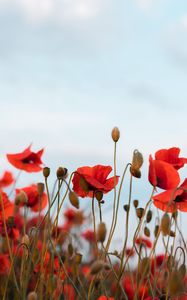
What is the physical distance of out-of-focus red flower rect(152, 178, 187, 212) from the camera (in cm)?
166

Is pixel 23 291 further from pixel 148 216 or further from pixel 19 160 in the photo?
pixel 19 160

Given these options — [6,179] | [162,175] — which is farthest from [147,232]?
[6,179]

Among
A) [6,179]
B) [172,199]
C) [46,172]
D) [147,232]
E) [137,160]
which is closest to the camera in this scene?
[172,199]

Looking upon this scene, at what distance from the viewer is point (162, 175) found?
1.78 meters

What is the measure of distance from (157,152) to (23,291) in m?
0.57

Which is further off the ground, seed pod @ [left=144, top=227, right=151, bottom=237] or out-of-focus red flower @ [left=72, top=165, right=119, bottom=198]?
out-of-focus red flower @ [left=72, top=165, right=119, bottom=198]

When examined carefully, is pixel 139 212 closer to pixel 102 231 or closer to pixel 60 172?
pixel 60 172

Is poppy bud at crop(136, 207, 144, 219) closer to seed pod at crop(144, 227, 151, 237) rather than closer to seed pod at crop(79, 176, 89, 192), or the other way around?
seed pod at crop(79, 176, 89, 192)

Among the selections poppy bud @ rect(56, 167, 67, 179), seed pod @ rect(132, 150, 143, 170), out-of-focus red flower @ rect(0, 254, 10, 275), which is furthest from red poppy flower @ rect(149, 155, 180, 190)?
out-of-focus red flower @ rect(0, 254, 10, 275)

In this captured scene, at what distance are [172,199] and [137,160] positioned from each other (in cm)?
24

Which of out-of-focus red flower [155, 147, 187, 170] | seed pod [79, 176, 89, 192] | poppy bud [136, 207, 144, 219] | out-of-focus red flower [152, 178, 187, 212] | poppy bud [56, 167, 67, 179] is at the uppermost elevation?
out-of-focus red flower [155, 147, 187, 170]

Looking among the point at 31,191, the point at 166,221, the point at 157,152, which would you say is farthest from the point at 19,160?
the point at 166,221

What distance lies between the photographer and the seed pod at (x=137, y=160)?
1.75 meters

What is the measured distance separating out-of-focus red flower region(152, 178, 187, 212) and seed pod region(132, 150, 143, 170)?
0.11m
